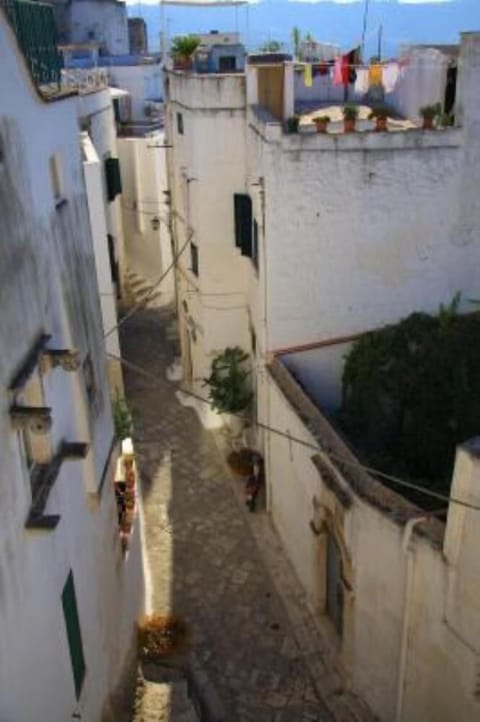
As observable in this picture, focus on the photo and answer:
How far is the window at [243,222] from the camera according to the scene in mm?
18016

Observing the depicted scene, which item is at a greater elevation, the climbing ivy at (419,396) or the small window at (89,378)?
the small window at (89,378)

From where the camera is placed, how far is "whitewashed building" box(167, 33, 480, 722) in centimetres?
1230

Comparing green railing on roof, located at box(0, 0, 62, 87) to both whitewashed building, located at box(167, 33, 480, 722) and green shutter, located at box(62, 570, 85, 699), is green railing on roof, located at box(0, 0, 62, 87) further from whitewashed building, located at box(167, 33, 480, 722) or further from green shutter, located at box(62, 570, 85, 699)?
green shutter, located at box(62, 570, 85, 699)

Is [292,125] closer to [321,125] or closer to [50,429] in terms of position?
[321,125]

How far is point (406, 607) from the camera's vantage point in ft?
36.8

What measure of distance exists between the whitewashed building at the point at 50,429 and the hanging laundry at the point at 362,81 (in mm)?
10114

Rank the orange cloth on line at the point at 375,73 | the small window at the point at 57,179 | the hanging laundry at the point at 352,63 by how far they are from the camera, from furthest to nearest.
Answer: the orange cloth on line at the point at 375,73 → the hanging laundry at the point at 352,63 → the small window at the point at 57,179

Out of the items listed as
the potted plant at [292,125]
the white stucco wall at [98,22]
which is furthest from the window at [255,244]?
the white stucco wall at [98,22]

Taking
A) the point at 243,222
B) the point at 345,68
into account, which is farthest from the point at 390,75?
the point at 243,222

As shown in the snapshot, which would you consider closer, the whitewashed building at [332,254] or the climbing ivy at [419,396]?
the whitewashed building at [332,254]

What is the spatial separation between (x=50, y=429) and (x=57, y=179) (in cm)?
375

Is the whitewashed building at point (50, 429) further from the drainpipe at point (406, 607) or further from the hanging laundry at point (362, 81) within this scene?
the hanging laundry at point (362, 81)

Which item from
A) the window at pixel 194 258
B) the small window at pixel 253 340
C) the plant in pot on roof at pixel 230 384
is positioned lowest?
the plant in pot on roof at pixel 230 384

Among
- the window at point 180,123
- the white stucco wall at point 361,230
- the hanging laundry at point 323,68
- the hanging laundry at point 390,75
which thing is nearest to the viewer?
the white stucco wall at point 361,230
